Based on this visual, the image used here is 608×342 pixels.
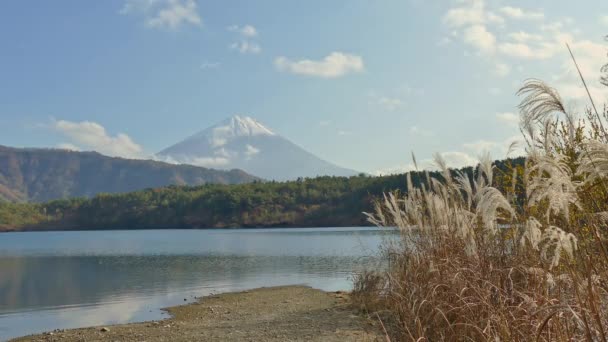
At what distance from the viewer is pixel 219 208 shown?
361 feet

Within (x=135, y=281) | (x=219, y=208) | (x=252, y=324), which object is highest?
(x=219, y=208)

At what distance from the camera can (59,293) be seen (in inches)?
812

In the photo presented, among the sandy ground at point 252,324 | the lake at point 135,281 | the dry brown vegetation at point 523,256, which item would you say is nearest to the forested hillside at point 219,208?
the lake at point 135,281

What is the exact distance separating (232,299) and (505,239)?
13644 millimetres

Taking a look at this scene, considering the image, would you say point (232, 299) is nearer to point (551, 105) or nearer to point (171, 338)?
point (171, 338)

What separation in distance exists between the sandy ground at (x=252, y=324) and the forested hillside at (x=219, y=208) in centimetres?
6675

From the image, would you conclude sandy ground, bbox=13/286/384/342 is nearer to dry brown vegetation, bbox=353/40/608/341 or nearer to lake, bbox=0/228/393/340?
lake, bbox=0/228/393/340

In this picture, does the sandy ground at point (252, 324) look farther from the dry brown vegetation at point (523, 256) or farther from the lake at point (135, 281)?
the dry brown vegetation at point (523, 256)

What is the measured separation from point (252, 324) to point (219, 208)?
99.8 metres

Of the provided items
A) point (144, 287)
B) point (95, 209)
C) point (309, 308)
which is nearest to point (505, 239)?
point (309, 308)

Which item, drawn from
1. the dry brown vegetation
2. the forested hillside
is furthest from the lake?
the forested hillside

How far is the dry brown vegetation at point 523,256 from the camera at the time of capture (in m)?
2.79

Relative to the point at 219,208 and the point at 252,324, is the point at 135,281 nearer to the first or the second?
the point at 252,324

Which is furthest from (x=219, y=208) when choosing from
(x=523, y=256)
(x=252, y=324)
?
(x=523, y=256)
